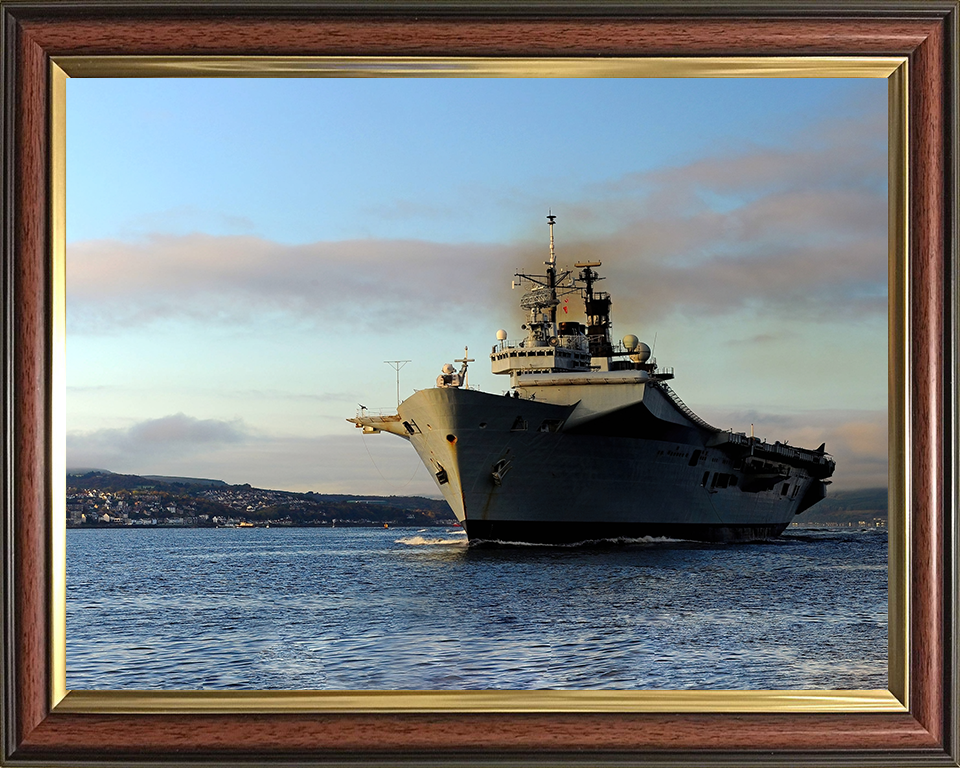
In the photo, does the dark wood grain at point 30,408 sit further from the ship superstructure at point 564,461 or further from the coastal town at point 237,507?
the ship superstructure at point 564,461

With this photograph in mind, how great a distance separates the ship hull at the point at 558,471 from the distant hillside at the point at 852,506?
13.2 meters

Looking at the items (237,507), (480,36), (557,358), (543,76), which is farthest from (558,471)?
(480,36)

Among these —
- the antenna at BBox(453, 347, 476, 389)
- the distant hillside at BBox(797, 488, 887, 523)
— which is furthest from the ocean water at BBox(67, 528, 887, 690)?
the antenna at BBox(453, 347, 476, 389)

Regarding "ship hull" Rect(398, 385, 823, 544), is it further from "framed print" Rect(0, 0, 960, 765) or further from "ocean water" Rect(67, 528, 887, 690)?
"framed print" Rect(0, 0, 960, 765)

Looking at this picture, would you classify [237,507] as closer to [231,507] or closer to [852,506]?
[231,507]

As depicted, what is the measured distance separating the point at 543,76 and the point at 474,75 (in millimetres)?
251

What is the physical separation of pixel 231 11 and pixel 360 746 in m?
2.54

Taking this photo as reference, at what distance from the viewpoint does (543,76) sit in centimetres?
329

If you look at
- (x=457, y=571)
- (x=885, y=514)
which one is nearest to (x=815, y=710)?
(x=885, y=514)

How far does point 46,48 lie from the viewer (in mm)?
3207

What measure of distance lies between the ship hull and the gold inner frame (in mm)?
15057

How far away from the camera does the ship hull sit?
18.8m

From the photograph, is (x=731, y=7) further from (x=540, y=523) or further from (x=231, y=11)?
(x=540, y=523)

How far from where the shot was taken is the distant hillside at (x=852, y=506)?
134 inches
